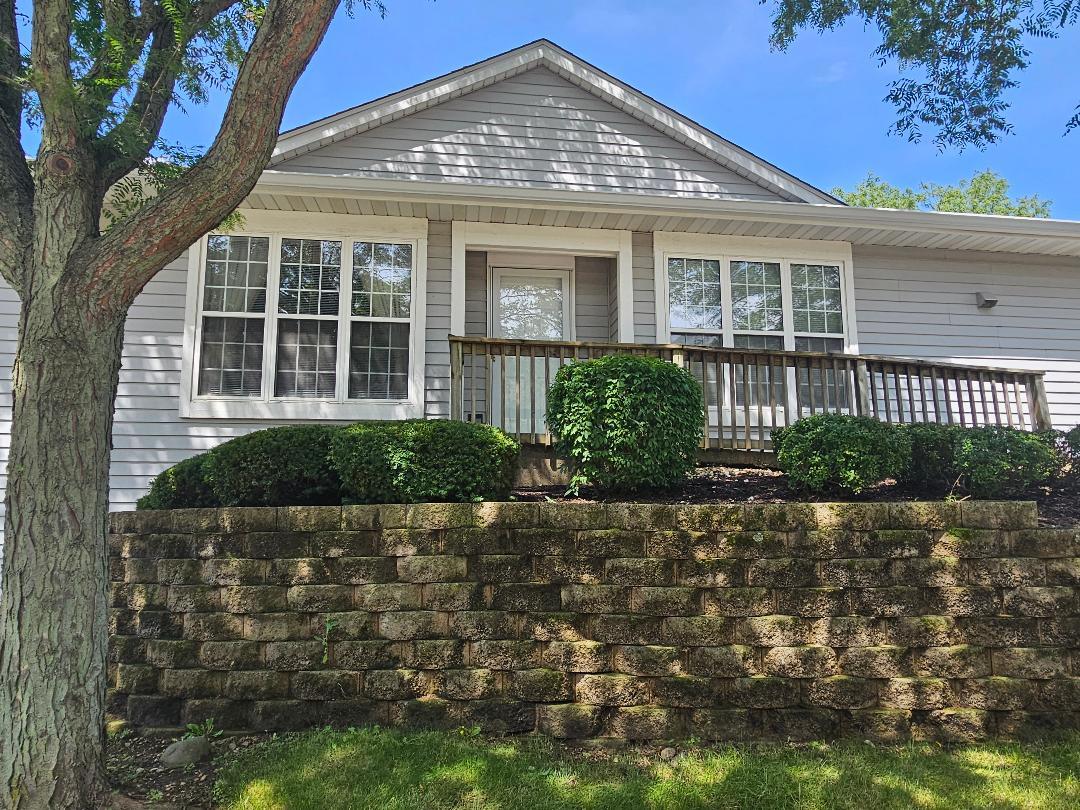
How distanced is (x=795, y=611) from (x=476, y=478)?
2.05m

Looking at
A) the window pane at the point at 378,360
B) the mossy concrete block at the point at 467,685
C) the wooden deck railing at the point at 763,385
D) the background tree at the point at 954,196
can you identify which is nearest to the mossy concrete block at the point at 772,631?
the mossy concrete block at the point at 467,685

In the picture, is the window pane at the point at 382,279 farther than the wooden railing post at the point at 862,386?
Yes

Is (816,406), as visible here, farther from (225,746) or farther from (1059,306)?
(225,746)

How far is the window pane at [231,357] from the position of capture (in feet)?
22.8

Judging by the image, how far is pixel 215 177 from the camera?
136 inches

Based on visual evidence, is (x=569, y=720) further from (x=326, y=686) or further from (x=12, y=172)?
(x=12, y=172)

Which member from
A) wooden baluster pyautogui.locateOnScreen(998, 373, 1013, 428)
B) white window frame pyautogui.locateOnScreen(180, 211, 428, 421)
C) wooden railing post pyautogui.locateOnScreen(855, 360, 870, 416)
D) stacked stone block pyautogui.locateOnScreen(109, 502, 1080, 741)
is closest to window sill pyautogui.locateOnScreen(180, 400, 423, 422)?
white window frame pyautogui.locateOnScreen(180, 211, 428, 421)

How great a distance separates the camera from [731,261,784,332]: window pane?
312 inches

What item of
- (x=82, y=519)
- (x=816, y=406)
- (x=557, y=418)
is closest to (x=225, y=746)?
(x=82, y=519)

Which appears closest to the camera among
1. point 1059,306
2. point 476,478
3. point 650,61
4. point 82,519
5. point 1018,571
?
point 82,519

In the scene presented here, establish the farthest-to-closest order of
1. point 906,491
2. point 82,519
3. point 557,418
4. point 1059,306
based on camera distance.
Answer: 1. point 1059,306
2. point 906,491
3. point 557,418
4. point 82,519

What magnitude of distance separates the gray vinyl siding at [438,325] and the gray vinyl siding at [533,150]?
37.7 inches

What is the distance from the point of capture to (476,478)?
4559 millimetres

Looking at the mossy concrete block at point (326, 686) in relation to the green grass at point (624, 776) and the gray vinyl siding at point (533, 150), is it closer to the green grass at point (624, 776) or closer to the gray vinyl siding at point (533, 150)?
the green grass at point (624, 776)
